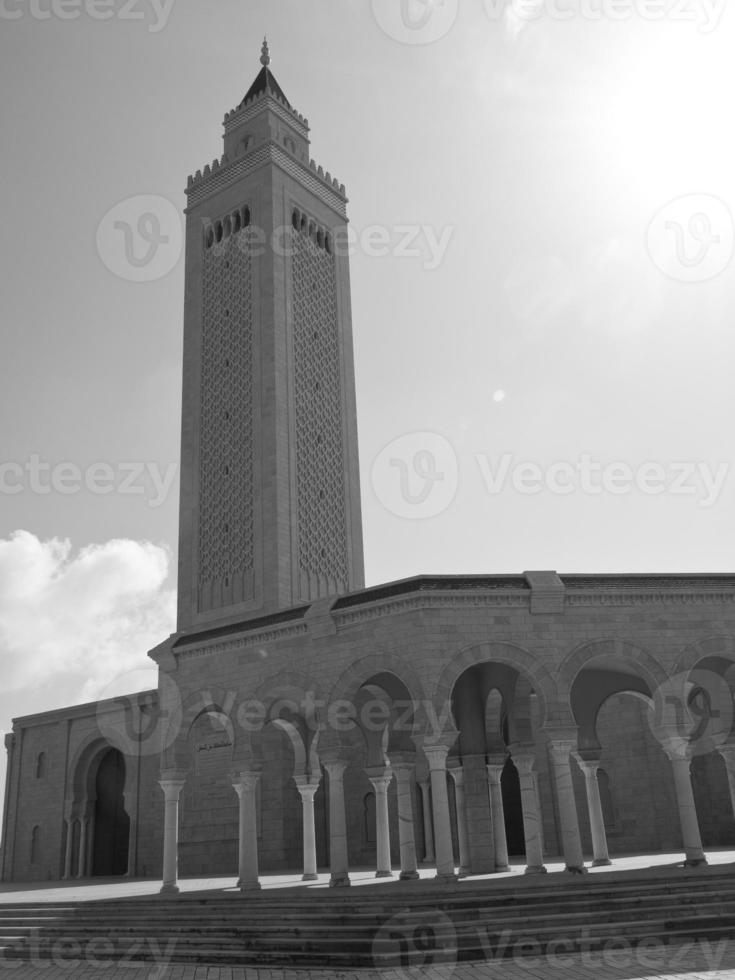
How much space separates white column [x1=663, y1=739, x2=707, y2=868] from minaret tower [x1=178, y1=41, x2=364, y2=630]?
16973 mm

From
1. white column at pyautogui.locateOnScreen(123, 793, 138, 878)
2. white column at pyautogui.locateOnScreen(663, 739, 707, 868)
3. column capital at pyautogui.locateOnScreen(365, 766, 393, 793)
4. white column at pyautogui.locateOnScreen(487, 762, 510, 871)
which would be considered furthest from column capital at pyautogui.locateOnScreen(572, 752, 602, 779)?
white column at pyautogui.locateOnScreen(123, 793, 138, 878)

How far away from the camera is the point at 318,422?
36.0 metres

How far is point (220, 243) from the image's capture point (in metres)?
38.4

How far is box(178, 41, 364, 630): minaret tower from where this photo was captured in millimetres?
33094

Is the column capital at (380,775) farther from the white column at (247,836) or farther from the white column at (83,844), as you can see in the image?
the white column at (83,844)

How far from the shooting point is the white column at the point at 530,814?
16.9 meters

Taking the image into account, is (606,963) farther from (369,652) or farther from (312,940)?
(369,652)

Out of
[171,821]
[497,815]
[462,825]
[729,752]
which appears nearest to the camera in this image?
[729,752]

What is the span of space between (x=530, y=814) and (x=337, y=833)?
12.3 ft

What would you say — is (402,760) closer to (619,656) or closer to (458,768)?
(458,768)

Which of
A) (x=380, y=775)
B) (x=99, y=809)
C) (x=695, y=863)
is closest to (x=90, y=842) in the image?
(x=99, y=809)

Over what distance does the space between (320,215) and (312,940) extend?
3268 cm

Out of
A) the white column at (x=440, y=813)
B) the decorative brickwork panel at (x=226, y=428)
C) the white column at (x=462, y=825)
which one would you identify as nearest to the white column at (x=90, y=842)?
the decorative brickwork panel at (x=226, y=428)

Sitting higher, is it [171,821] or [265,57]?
[265,57]
